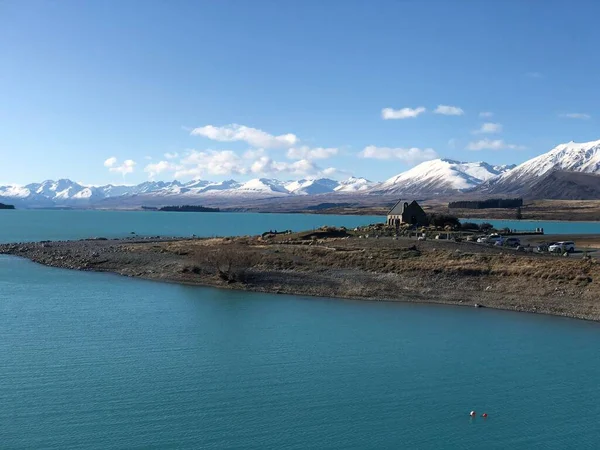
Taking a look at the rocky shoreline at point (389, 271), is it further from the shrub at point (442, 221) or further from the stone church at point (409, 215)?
the stone church at point (409, 215)

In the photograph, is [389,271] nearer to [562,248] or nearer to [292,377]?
[562,248]

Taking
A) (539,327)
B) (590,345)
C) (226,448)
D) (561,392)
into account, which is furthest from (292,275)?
(226,448)

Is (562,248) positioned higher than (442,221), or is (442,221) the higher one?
(442,221)

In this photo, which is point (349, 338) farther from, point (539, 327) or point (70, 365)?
point (70, 365)

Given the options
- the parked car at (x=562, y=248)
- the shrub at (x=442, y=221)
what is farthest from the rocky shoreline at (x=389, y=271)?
the shrub at (x=442, y=221)

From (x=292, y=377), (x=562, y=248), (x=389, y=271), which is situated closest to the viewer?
(x=292, y=377)

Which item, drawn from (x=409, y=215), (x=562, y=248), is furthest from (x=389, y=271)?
(x=409, y=215)
